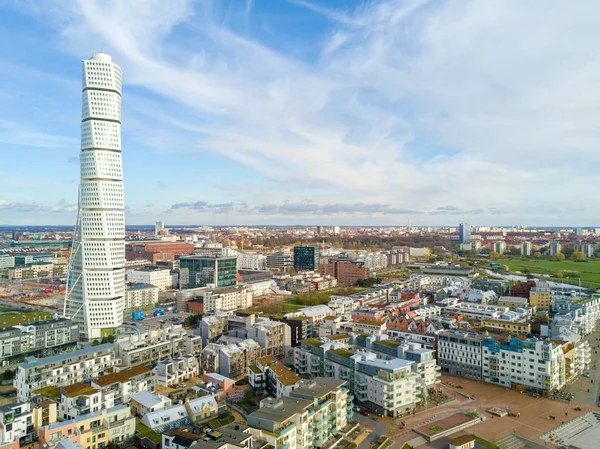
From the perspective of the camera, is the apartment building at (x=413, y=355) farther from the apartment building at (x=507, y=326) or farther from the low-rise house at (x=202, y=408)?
the apartment building at (x=507, y=326)

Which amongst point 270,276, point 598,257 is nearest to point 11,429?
point 270,276

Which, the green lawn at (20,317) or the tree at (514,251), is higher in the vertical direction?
the tree at (514,251)

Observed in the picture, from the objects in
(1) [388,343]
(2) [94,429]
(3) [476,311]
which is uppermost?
(1) [388,343]

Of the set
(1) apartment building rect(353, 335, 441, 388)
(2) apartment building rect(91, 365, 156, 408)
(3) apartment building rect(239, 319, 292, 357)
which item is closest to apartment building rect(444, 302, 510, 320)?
(1) apartment building rect(353, 335, 441, 388)

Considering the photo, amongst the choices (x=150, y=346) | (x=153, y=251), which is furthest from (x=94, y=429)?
(x=153, y=251)

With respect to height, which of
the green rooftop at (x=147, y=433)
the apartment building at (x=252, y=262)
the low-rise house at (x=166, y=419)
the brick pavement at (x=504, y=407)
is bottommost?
the brick pavement at (x=504, y=407)

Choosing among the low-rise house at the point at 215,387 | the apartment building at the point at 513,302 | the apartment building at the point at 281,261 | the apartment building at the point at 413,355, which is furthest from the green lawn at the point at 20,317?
the apartment building at the point at 513,302

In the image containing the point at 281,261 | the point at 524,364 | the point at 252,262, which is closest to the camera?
the point at 524,364

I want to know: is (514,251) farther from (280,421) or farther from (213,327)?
(280,421)

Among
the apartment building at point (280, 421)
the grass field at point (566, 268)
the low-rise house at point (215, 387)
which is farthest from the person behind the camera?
the grass field at point (566, 268)
